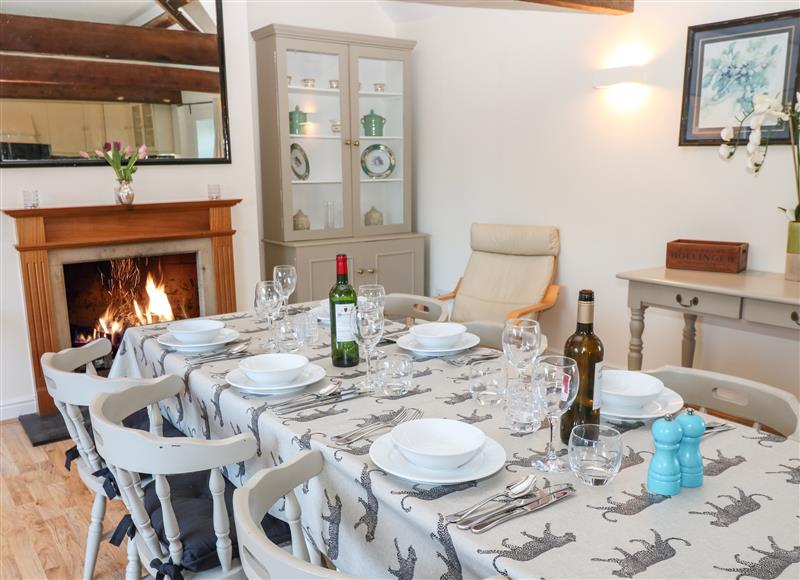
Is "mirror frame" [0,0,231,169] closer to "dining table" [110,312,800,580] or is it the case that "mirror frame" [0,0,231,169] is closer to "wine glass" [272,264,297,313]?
"wine glass" [272,264,297,313]

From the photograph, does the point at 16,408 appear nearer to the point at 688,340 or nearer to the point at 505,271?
the point at 505,271

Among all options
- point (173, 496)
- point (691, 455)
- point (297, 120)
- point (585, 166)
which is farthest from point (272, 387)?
point (297, 120)

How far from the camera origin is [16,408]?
351 cm

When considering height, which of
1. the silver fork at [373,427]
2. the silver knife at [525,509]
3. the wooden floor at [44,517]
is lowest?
the wooden floor at [44,517]

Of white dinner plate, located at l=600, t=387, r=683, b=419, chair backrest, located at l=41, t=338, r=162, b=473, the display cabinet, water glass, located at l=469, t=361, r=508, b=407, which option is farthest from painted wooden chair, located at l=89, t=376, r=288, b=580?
the display cabinet

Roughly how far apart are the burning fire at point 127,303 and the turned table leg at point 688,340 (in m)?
2.87

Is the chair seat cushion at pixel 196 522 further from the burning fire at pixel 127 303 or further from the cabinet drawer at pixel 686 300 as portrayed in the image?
the burning fire at pixel 127 303

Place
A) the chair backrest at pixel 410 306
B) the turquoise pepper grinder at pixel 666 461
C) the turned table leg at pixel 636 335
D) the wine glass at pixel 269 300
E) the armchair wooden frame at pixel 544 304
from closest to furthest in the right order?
the turquoise pepper grinder at pixel 666 461
the wine glass at pixel 269 300
the chair backrest at pixel 410 306
the turned table leg at pixel 636 335
the armchair wooden frame at pixel 544 304

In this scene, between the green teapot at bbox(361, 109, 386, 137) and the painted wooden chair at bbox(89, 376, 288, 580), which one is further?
the green teapot at bbox(361, 109, 386, 137)

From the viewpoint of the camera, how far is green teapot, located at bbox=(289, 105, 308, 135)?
14.4ft

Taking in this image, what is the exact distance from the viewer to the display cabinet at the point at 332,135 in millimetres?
4320

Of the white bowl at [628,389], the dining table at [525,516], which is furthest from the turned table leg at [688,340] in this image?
the dining table at [525,516]

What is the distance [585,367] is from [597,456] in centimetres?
17

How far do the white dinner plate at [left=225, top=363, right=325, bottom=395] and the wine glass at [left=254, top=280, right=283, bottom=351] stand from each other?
41 centimetres
